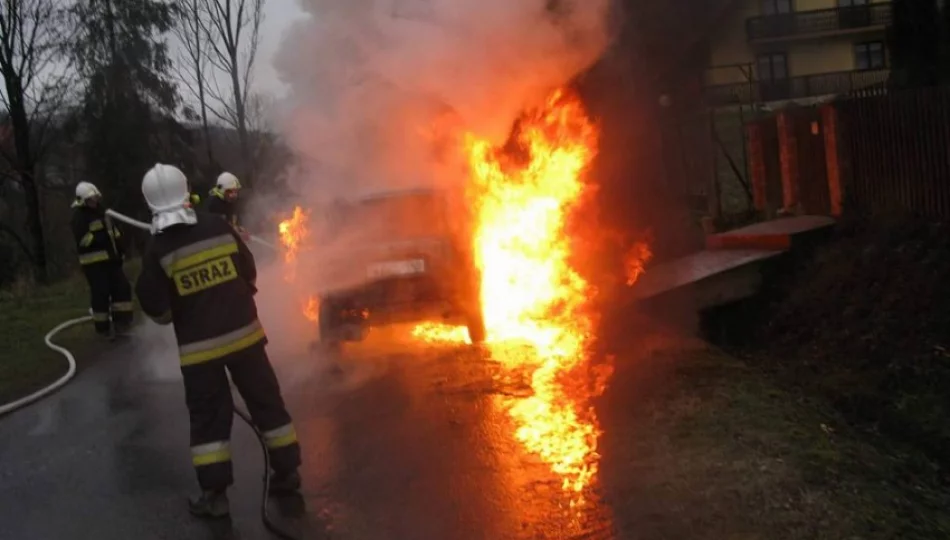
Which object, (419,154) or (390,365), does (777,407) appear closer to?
(390,365)

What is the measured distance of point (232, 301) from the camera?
4.87m

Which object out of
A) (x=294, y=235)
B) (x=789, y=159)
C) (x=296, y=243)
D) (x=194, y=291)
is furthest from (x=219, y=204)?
(x=789, y=159)

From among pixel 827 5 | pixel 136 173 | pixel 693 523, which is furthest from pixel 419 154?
pixel 136 173

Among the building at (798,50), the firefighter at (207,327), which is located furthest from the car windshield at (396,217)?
the building at (798,50)

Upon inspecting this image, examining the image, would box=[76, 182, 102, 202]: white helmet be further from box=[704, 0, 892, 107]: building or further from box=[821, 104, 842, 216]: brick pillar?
box=[821, 104, 842, 216]: brick pillar

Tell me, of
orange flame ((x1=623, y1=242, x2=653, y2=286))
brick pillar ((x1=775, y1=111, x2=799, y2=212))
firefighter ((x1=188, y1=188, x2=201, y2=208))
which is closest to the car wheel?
orange flame ((x1=623, y1=242, x2=653, y2=286))

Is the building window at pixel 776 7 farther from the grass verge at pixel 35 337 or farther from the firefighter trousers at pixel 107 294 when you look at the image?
the grass verge at pixel 35 337

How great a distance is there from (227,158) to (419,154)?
2360 centimetres

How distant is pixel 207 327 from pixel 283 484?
1.01 meters

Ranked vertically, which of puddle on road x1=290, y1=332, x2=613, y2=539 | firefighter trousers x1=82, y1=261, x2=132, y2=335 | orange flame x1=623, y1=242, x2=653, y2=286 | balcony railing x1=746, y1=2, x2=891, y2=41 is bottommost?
puddle on road x1=290, y1=332, x2=613, y2=539

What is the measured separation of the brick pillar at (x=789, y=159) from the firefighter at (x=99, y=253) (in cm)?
961

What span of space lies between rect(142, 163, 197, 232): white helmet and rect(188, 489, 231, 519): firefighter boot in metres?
1.50

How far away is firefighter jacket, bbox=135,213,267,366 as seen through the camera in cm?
476

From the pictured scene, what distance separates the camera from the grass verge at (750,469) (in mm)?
4125
